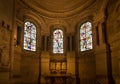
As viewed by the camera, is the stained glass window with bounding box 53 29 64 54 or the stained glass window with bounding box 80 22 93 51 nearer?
the stained glass window with bounding box 80 22 93 51

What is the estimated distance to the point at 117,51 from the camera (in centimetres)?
913

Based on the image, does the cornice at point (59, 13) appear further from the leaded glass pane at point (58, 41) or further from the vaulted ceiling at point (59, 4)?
the leaded glass pane at point (58, 41)

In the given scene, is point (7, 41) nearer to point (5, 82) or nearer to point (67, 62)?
A: point (5, 82)

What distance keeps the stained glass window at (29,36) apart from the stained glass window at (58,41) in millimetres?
1861

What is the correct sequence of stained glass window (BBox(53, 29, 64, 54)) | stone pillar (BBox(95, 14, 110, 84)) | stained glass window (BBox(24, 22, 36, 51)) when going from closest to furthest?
stone pillar (BBox(95, 14, 110, 84)) < stained glass window (BBox(24, 22, 36, 51)) < stained glass window (BBox(53, 29, 64, 54))

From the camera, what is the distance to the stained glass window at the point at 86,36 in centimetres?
1277

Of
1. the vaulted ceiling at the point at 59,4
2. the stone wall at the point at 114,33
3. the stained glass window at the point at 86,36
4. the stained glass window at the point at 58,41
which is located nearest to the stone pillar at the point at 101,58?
the stone wall at the point at 114,33

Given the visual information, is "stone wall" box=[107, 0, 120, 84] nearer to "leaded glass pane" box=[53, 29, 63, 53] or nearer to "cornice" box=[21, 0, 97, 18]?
"cornice" box=[21, 0, 97, 18]

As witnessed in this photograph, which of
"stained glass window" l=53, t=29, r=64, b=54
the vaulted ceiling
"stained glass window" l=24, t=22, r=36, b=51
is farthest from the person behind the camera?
"stained glass window" l=53, t=29, r=64, b=54

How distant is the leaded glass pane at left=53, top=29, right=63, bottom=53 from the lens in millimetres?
14133

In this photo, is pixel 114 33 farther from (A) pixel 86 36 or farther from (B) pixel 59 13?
(B) pixel 59 13

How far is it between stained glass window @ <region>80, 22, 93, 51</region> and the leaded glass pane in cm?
186

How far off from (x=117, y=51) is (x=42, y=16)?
286 inches

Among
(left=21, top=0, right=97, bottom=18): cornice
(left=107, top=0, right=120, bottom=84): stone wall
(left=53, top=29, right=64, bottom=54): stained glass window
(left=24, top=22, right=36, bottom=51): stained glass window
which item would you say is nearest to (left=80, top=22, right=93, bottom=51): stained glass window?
(left=21, top=0, right=97, bottom=18): cornice
